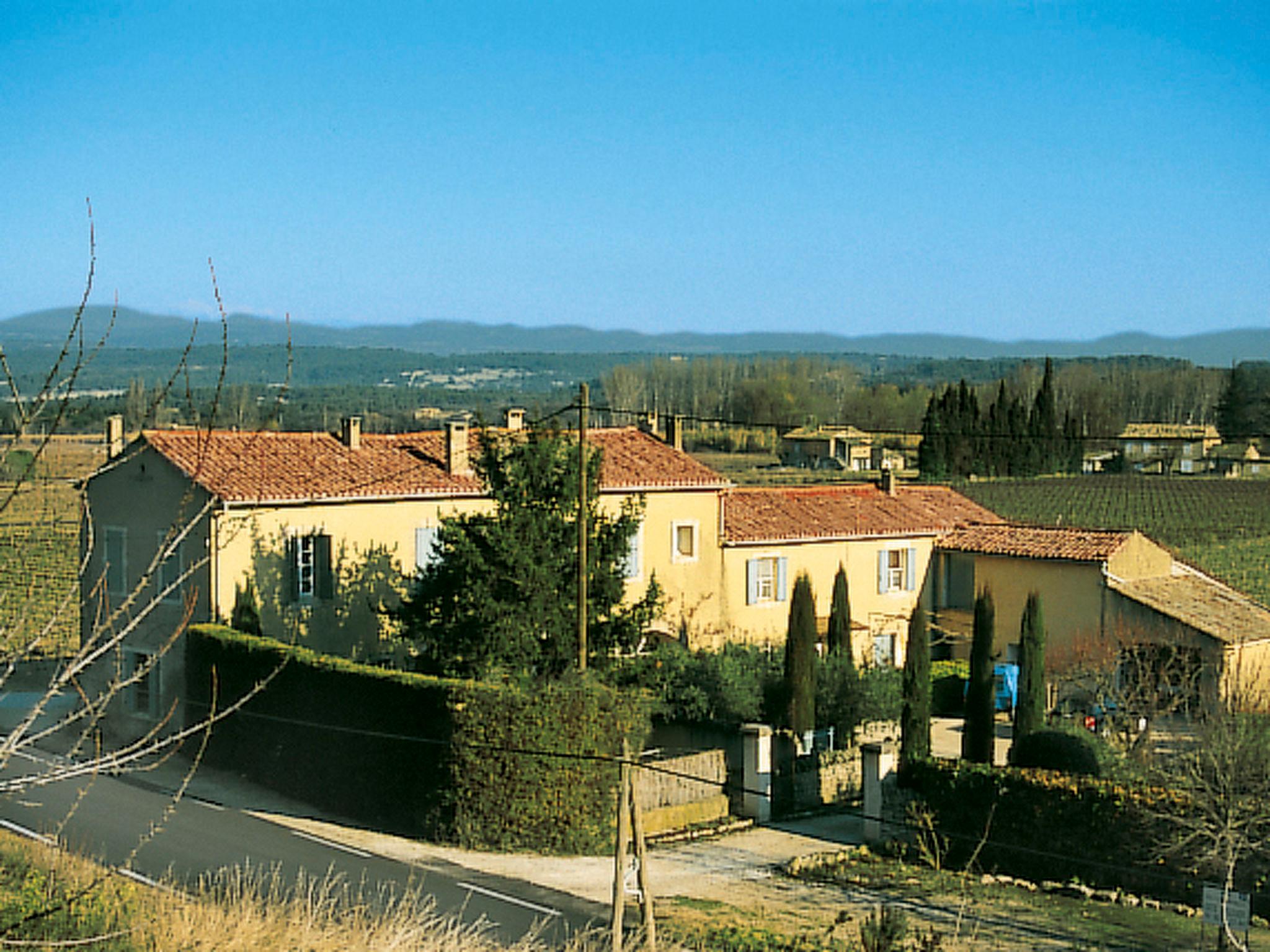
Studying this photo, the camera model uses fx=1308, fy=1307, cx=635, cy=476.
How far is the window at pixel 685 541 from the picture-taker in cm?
3259

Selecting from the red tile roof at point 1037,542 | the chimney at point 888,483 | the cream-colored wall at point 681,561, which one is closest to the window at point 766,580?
the cream-colored wall at point 681,561

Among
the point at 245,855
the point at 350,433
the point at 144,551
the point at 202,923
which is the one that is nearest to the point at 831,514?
the point at 350,433

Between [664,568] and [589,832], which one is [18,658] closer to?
[589,832]

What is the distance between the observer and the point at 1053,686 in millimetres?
30344

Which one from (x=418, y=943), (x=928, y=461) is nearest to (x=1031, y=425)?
(x=928, y=461)

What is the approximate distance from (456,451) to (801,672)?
9.69 m

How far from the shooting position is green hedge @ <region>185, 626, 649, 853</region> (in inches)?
814

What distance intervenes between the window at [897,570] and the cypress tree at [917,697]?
1152 cm

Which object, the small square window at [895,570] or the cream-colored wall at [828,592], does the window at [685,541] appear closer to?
the cream-colored wall at [828,592]

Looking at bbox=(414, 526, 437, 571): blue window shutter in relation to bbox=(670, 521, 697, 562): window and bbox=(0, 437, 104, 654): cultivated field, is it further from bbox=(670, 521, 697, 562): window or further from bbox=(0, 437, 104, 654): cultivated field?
bbox=(0, 437, 104, 654): cultivated field

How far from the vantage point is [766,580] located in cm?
3409

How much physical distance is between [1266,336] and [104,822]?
203 m

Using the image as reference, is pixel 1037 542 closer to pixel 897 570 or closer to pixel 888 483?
pixel 897 570

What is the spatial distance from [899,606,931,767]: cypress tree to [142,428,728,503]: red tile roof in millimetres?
7683
